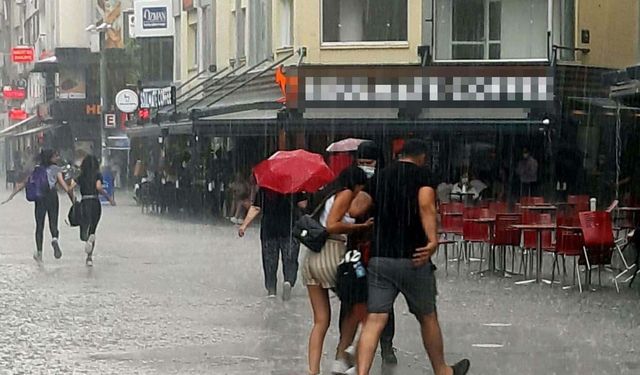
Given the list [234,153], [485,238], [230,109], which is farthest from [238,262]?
[234,153]

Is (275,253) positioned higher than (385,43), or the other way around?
(385,43)

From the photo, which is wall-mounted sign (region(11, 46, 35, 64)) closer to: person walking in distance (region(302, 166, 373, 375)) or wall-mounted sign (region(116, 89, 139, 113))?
wall-mounted sign (region(116, 89, 139, 113))

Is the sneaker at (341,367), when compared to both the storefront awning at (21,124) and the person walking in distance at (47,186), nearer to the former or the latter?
the person walking in distance at (47,186)

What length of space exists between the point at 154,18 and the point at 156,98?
19.3ft

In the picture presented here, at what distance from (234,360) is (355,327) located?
1.34 metres

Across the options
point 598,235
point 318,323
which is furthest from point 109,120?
point 318,323


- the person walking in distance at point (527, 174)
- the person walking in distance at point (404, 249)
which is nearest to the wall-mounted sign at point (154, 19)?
the person walking in distance at point (527, 174)

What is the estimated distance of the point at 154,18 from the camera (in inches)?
1922

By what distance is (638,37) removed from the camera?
31.1 m

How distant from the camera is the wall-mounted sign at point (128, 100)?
151 feet

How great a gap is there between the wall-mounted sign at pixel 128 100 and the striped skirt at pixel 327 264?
36.5m

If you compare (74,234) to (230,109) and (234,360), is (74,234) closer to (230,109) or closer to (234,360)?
(230,109)

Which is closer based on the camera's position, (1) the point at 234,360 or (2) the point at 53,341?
(1) the point at 234,360

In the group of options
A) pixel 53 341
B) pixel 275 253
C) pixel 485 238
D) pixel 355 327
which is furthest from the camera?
pixel 485 238
